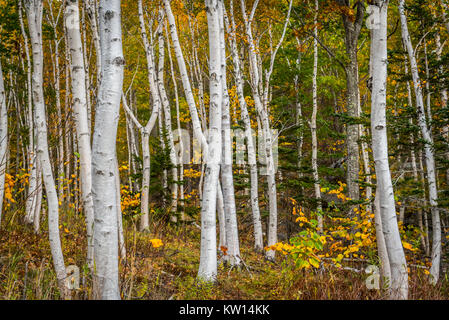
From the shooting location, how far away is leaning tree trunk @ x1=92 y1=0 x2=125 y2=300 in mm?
2375

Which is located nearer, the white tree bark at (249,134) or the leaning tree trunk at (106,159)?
the leaning tree trunk at (106,159)

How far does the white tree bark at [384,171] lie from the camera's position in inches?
123

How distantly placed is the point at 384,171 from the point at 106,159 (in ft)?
9.79

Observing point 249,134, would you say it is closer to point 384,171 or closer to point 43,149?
point 384,171

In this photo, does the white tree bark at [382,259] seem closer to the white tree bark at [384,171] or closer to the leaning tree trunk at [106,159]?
the white tree bark at [384,171]

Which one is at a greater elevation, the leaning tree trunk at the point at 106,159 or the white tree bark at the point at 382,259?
the leaning tree trunk at the point at 106,159

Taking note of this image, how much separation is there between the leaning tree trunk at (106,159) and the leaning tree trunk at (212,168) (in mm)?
1326

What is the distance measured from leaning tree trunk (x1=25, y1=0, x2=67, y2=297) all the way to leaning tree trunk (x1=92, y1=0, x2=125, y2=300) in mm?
739

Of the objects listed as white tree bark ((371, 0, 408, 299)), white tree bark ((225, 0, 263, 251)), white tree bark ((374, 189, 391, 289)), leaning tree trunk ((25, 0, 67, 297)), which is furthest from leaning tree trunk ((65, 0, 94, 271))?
white tree bark ((225, 0, 263, 251))

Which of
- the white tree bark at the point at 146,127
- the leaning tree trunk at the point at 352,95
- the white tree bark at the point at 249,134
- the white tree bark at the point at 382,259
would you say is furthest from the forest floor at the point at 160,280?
the leaning tree trunk at the point at 352,95
